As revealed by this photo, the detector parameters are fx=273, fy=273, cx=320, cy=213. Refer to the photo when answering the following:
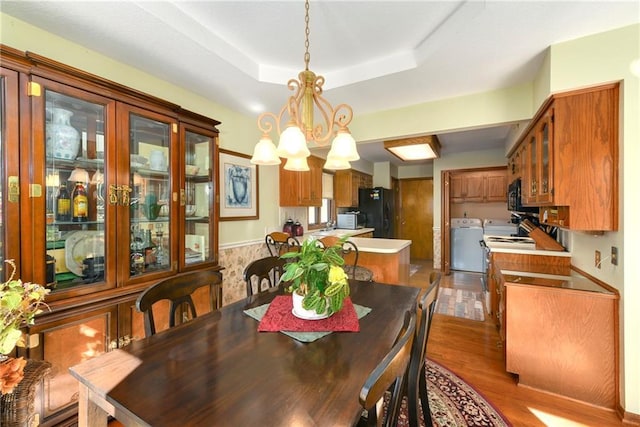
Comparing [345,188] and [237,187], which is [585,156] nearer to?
[237,187]

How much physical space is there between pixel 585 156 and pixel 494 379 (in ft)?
5.72

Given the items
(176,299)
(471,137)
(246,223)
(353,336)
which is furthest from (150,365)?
(471,137)

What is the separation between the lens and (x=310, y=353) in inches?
41.1

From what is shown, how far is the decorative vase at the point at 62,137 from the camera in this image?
157 centimetres

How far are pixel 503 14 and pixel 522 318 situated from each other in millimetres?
2019

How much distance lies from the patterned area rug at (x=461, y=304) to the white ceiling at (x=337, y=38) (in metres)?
2.58

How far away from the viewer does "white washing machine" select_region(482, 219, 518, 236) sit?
5.13 m

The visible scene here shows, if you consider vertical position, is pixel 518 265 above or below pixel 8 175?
below

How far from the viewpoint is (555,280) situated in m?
2.11

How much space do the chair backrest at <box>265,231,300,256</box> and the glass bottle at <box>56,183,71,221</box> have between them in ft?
6.45

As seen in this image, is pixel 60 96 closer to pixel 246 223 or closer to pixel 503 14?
pixel 246 223

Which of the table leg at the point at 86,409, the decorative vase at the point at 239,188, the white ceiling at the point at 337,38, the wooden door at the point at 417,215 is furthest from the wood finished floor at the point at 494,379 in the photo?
the wooden door at the point at 417,215

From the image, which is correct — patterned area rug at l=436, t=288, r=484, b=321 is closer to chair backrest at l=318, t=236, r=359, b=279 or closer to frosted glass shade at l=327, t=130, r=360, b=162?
chair backrest at l=318, t=236, r=359, b=279

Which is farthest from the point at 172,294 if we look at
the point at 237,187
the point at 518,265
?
the point at 518,265
